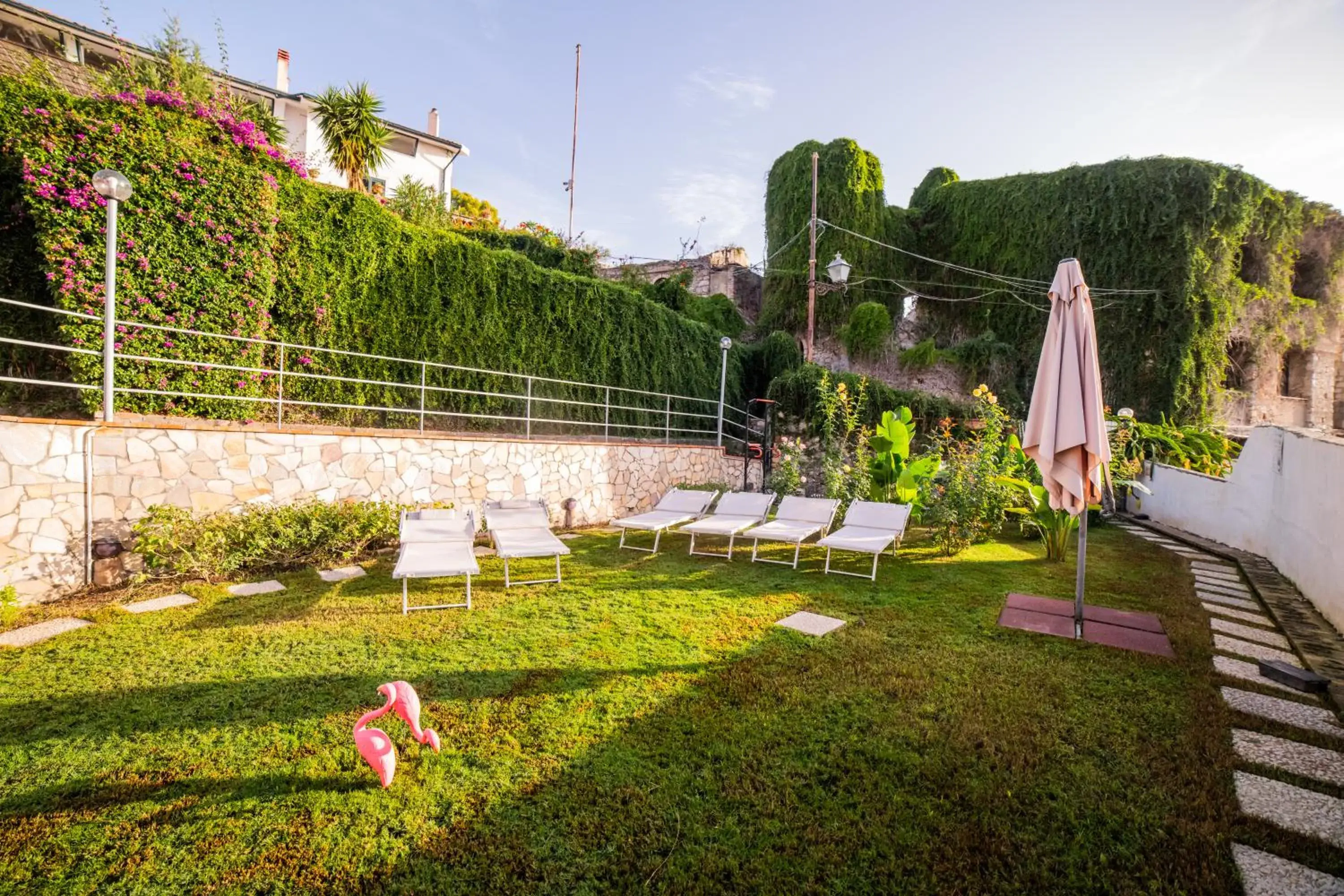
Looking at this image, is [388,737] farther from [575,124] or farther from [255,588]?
[575,124]

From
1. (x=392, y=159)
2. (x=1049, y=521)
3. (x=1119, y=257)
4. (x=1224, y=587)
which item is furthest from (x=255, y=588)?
(x=1119, y=257)

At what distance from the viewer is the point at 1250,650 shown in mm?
4215

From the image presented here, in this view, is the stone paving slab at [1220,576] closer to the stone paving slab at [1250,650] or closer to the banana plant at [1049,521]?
the banana plant at [1049,521]

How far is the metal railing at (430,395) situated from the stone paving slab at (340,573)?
70.7 inches

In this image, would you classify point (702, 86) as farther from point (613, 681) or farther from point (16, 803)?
point (16, 803)

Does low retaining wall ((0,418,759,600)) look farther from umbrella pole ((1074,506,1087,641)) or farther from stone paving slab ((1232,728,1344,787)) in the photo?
stone paving slab ((1232,728,1344,787))

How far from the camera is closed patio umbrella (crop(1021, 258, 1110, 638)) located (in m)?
4.32

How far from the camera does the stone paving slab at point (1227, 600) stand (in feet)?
17.7

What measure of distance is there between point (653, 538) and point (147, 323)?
619cm

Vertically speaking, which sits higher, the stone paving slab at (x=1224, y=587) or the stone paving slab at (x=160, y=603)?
the stone paving slab at (x=1224, y=587)

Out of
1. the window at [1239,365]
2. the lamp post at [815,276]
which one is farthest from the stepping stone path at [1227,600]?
the window at [1239,365]

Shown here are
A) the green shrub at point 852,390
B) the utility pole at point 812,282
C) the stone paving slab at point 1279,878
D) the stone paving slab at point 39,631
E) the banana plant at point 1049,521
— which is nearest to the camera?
the stone paving slab at point 1279,878

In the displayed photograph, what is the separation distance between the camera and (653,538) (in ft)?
27.2

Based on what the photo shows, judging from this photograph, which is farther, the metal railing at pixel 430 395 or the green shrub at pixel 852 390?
the green shrub at pixel 852 390
